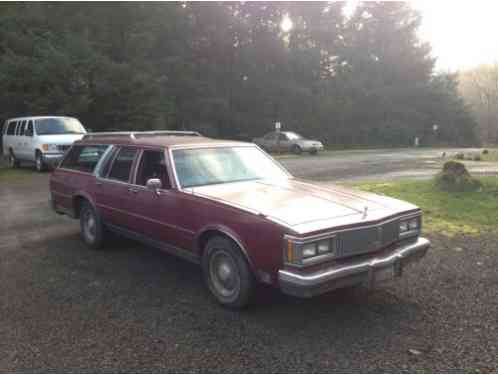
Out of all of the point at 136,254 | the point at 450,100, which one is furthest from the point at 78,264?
the point at 450,100

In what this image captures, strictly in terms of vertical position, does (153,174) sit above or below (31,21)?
below

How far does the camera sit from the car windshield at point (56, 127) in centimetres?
A: 1589

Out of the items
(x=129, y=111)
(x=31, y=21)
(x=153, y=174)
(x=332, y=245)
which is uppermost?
(x=31, y=21)

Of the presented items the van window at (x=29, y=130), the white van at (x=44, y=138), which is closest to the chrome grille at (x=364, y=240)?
the white van at (x=44, y=138)

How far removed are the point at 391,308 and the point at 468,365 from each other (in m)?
1.01

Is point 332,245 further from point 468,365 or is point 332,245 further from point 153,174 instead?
point 153,174

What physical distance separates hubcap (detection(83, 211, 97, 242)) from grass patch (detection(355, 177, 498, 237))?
493 cm

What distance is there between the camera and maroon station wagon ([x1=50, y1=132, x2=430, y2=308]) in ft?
12.0

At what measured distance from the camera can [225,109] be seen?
130 feet

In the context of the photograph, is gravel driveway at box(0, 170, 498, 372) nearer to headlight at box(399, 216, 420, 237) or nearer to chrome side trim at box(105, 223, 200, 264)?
chrome side trim at box(105, 223, 200, 264)

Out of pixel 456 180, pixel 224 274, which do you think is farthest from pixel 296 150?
pixel 224 274

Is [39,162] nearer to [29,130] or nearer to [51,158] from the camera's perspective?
[51,158]

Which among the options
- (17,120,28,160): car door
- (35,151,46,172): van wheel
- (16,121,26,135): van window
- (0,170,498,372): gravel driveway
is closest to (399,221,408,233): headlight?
(0,170,498,372): gravel driveway

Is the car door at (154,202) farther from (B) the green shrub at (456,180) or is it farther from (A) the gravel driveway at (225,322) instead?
(B) the green shrub at (456,180)
